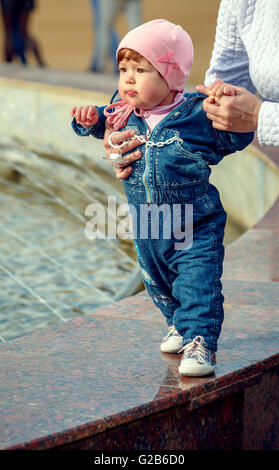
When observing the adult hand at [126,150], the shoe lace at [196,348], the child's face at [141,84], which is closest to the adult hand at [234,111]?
the child's face at [141,84]

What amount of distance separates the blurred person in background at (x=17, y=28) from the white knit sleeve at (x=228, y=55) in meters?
10.3

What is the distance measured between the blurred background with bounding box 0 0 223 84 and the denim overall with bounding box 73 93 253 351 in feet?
38.5

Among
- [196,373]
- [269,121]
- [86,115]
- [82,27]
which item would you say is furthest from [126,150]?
[82,27]

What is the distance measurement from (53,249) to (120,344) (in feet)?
8.25

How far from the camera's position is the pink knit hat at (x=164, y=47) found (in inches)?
96.7

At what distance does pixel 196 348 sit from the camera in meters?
2.54

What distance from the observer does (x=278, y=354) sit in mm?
2662

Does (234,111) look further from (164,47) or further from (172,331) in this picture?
(172,331)

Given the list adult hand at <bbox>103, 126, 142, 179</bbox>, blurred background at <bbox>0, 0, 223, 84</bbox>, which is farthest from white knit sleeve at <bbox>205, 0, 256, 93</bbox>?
blurred background at <bbox>0, 0, 223, 84</bbox>

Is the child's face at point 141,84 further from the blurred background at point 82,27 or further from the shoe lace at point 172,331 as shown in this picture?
the blurred background at point 82,27

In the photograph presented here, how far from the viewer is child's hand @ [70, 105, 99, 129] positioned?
2.67 m

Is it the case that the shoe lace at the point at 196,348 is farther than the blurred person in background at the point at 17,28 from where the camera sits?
No

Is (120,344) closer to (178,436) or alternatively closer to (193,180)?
(178,436)
